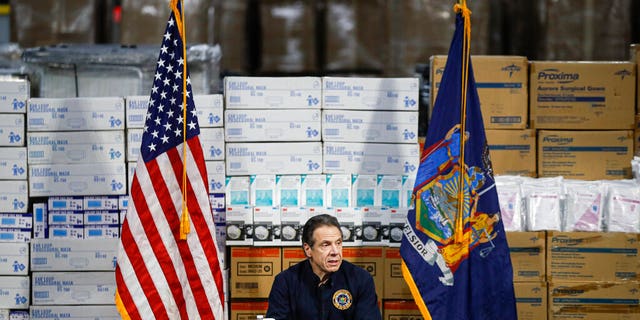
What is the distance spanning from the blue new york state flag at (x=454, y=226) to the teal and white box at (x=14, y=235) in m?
3.00

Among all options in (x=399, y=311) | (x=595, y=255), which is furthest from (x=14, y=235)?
(x=595, y=255)

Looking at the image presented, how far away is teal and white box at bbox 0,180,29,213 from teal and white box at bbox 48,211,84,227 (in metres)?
0.22

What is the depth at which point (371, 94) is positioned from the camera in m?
7.48

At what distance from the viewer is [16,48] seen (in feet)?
37.6

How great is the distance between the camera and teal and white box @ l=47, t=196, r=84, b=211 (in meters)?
7.48

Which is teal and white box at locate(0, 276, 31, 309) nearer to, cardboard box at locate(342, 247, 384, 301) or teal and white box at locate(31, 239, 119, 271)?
teal and white box at locate(31, 239, 119, 271)

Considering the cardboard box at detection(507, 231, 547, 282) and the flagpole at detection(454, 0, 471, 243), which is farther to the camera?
the cardboard box at detection(507, 231, 547, 282)

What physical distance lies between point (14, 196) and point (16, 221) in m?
0.19

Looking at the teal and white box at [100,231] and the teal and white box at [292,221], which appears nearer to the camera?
the teal and white box at [292,221]

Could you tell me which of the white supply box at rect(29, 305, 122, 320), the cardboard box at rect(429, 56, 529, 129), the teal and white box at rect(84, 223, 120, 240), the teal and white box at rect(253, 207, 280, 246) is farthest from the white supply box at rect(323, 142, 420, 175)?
the white supply box at rect(29, 305, 122, 320)

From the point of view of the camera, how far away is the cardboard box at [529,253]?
736cm

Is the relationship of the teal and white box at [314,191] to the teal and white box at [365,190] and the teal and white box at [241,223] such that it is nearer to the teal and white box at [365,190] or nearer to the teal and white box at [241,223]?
the teal and white box at [365,190]

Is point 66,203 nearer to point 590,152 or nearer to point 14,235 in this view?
point 14,235

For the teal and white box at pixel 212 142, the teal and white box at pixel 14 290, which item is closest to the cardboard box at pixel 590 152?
the teal and white box at pixel 212 142
